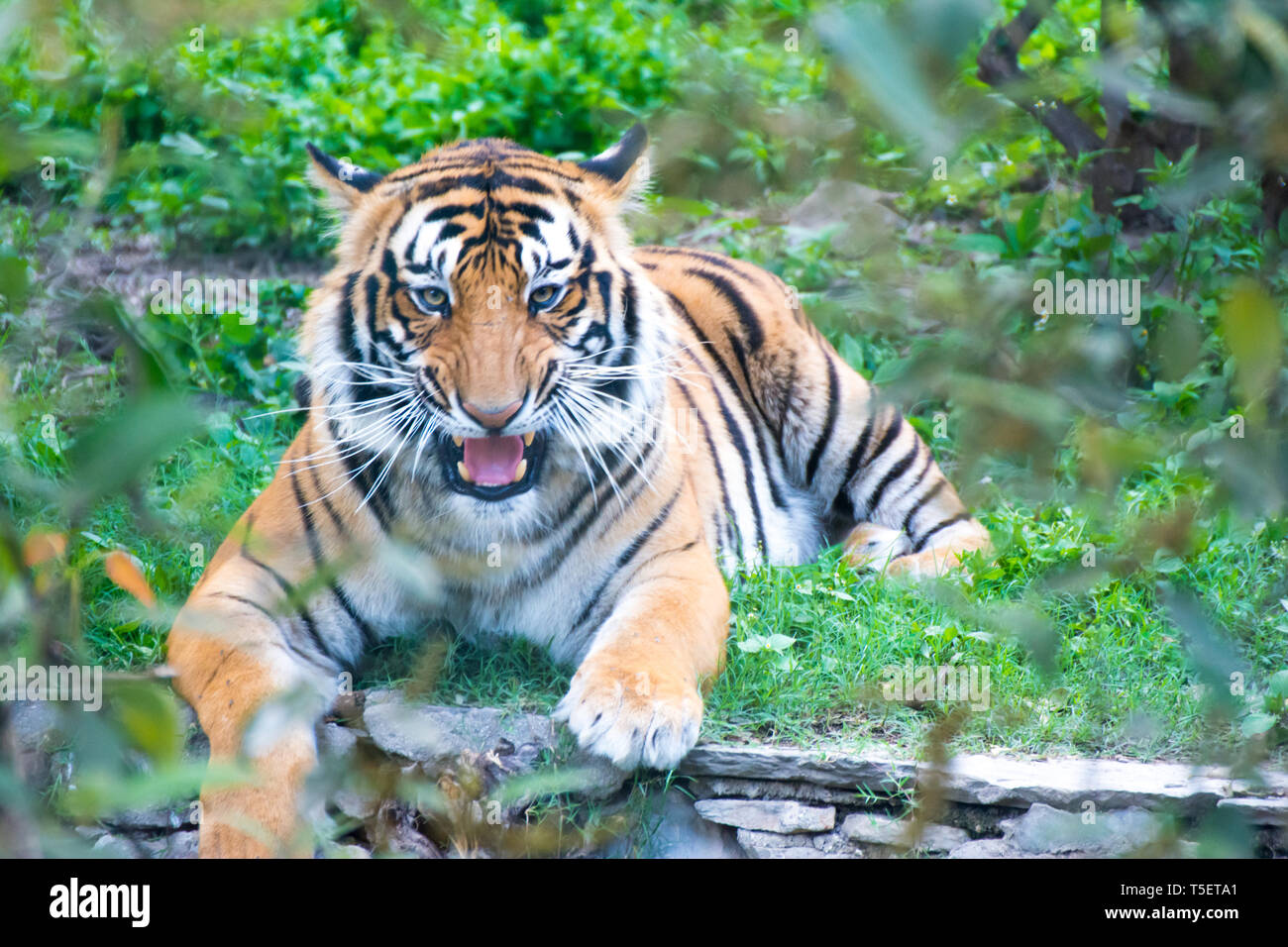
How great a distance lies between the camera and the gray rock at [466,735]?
2.76 m

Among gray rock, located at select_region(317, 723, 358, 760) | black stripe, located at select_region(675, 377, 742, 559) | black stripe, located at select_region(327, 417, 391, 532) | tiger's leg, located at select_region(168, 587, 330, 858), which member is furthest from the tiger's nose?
black stripe, located at select_region(675, 377, 742, 559)

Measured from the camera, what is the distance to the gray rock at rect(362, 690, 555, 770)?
2.76 metres

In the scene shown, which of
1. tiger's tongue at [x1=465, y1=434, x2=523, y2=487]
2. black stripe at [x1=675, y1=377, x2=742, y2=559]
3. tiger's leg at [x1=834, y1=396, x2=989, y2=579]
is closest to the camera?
tiger's tongue at [x1=465, y1=434, x2=523, y2=487]

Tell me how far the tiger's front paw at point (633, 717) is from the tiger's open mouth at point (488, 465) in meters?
0.58

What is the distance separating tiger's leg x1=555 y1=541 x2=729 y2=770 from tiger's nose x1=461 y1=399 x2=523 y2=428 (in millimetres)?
610

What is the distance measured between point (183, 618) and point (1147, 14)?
71 centimetres

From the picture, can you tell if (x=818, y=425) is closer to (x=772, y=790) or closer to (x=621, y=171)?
(x=621, y=171)

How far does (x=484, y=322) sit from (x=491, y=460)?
365mm

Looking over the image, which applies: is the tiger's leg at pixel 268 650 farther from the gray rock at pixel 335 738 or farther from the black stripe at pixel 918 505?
the black stripe at pixel 918 505

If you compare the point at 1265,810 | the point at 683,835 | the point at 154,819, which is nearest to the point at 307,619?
the point at 154,819

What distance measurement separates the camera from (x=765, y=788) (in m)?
2.84

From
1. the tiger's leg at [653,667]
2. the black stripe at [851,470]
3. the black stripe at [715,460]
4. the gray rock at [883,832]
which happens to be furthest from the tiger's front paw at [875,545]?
the gray rock at [883,832]

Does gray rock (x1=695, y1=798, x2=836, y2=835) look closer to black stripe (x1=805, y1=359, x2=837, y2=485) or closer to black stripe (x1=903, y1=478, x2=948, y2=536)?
black stripe (x1=903, y1=478, x2=948, y2=536)

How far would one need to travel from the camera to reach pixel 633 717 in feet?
8.61
